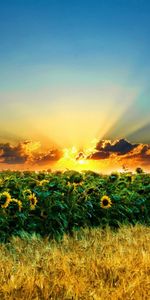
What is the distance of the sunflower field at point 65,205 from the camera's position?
24.9ft

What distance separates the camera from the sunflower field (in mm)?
7586

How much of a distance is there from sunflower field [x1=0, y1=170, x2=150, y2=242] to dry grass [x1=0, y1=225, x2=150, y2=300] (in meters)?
1.26

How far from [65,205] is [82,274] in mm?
2813

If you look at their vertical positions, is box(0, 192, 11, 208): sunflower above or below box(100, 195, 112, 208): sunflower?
above

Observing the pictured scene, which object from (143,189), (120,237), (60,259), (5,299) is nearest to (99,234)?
(120,237)

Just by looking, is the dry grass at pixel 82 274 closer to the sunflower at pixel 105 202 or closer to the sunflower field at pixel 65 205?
the sunflower field at pixel 65 205

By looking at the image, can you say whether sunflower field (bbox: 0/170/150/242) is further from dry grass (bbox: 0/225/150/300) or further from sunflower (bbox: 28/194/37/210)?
dry grass (bbox: 0/225/150/300)

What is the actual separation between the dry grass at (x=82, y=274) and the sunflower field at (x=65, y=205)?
4.12 feet

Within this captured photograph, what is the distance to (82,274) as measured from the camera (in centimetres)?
505

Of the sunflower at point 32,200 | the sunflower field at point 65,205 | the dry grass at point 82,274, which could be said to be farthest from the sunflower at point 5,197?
the dry grass at point 82,274

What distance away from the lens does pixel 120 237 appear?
677 cm

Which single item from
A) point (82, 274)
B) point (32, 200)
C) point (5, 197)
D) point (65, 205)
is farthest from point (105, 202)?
point (82, 274)

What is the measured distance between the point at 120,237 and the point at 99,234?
1.58 ft

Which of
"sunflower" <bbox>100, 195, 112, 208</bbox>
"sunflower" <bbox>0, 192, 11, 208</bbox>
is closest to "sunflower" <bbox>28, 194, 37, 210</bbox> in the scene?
"sunflower" <bbox>0, 192, 11, 208</bbox>
